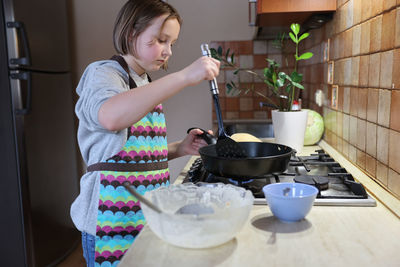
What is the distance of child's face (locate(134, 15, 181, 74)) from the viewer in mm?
1123

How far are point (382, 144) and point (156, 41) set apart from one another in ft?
2.27

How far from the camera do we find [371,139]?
1137mm

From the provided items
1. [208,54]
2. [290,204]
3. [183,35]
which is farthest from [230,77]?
[290,204]

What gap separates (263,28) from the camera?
2137 mm

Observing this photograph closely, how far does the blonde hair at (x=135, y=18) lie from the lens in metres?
1.13

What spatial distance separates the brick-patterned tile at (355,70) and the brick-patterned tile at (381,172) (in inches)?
13.1

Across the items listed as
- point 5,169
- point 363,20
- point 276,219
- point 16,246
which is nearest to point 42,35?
point 5,169

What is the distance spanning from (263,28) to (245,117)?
2.12 ft

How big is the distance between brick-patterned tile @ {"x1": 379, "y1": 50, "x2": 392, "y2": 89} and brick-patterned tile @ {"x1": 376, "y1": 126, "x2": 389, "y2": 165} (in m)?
0.12

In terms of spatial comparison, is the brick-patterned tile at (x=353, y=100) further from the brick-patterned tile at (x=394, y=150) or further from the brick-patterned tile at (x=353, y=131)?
the brick-patterned tile at (x=394, y=150)

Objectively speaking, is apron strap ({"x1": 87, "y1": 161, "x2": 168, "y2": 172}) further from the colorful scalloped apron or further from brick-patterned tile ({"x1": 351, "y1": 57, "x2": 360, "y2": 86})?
brick-patterned tile ({"x1": 351, "y1": 57, "x2": 360, "y2": 86})

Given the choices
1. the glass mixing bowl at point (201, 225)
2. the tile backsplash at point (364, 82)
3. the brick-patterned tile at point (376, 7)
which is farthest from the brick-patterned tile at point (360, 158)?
the glass mixing bowl at point (201, 225)

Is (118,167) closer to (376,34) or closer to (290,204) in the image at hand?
(290,204)

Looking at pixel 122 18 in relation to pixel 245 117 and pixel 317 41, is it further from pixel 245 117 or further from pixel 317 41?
pixel 245 117
